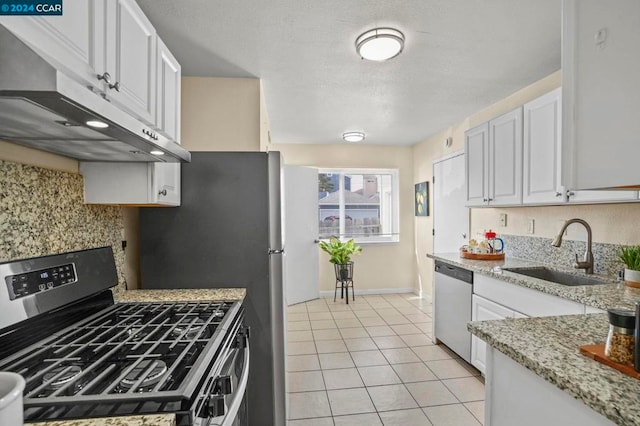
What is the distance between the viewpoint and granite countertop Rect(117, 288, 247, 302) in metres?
1.73

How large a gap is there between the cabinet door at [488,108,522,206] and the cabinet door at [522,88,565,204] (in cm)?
6

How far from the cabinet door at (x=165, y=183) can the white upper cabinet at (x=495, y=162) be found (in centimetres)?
253

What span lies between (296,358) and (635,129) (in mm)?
2959

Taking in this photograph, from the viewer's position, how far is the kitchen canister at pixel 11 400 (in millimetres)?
501

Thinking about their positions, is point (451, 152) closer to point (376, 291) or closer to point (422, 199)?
point (422, 199)

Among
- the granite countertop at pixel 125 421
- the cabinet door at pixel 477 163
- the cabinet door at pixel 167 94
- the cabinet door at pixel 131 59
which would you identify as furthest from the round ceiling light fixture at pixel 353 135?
the granite countertop at pixel 125 421

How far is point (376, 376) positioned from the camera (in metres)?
2.72

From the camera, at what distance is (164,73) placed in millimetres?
1624

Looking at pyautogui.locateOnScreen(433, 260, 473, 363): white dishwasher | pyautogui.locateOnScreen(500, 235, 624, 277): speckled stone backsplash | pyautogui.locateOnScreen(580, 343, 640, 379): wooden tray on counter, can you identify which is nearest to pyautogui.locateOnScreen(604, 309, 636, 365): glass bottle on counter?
pyautogui.locateOnScreen(580, 343, 640, 379): wooden tray on counter

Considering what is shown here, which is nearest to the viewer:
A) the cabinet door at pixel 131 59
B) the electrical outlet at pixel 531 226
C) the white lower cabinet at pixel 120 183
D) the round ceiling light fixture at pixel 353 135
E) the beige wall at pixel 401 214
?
the cabinet door at pixel 131 59

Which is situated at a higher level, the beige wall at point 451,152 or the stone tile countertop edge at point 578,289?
the beige wall at point 451,152

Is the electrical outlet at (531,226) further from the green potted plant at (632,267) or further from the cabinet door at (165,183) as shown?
the cabinet door at (165,183)

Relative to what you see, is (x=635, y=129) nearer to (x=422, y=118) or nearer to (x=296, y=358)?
(x=296, y=358)

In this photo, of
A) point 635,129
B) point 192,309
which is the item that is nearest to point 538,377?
point 635,129
